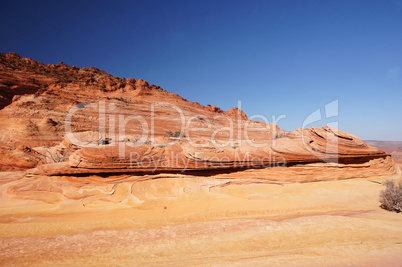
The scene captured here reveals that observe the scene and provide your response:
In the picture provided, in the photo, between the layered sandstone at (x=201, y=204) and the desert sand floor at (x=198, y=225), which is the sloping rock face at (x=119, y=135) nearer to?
the layered sandstone at (x=201, y=204)

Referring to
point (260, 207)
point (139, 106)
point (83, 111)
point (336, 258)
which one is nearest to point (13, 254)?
point (336, 258)

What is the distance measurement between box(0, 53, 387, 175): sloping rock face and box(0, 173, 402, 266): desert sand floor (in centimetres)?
57

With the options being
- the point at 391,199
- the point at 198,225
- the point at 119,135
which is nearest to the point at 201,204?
the point at 198,225

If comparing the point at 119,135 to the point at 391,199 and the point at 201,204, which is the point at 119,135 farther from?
the point at 391,199

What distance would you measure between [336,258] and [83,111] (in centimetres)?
1907

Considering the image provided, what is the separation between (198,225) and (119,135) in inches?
481

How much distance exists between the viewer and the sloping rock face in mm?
5520

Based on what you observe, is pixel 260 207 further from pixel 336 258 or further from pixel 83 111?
pixel 83 111

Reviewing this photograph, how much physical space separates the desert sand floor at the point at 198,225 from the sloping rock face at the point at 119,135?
571 millimetres

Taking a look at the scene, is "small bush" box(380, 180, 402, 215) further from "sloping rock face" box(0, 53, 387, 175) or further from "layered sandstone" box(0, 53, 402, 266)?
"sloping rock face" box(0, 53, 387, 175)

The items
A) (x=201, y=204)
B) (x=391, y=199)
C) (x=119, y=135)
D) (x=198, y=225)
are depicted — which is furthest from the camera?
(x=119, y=135)

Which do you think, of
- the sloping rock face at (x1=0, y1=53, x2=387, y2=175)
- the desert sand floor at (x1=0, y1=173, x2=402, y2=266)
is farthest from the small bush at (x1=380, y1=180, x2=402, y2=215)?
the sloping rock face at (x1=0, y1=53, x2=387, y2=175)

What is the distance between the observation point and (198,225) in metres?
3.53

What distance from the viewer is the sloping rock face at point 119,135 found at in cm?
552
